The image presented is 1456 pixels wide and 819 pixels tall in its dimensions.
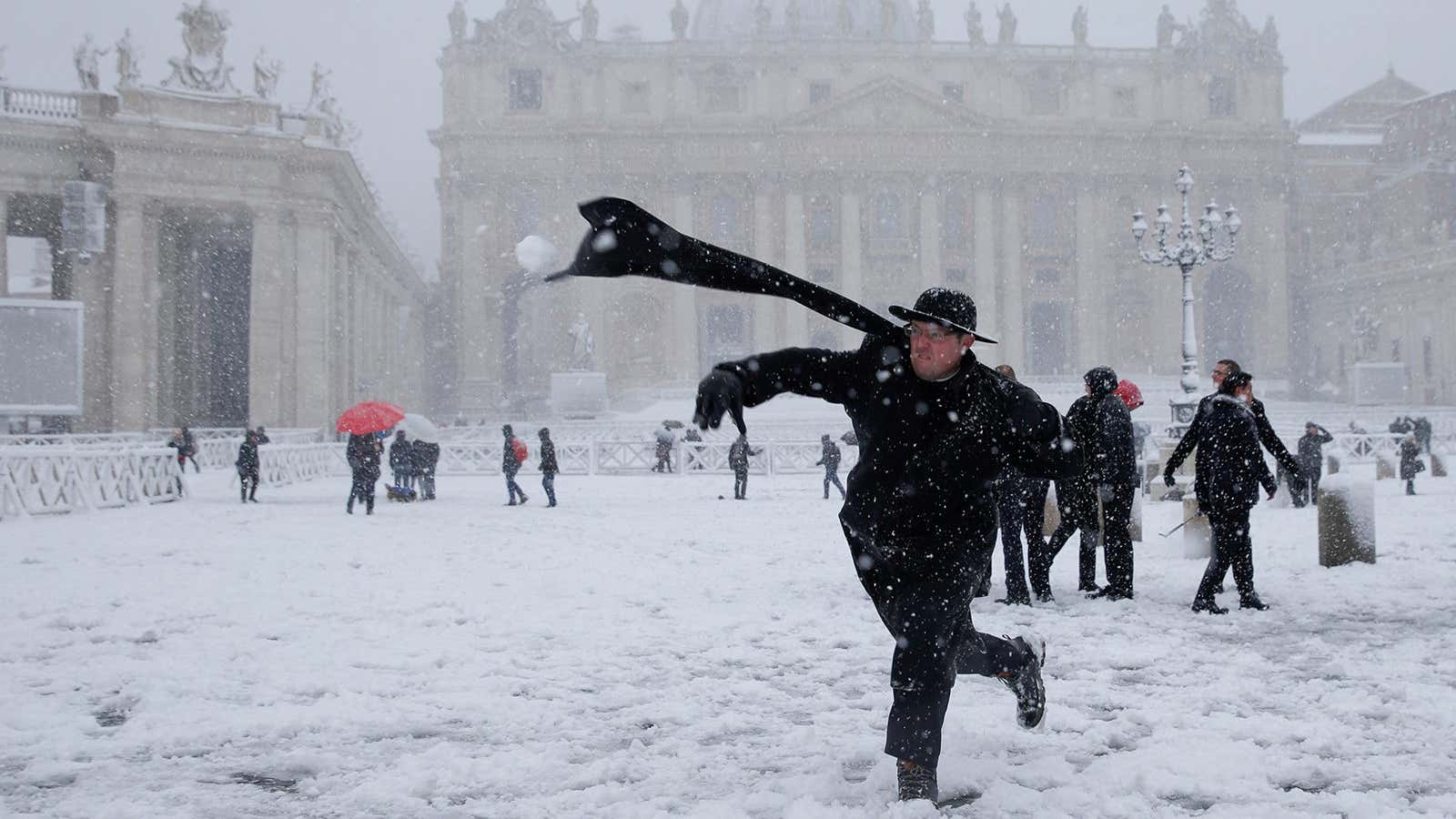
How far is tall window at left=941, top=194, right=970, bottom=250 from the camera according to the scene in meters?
58.6

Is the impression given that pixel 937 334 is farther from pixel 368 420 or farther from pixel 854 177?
pixel 854 177

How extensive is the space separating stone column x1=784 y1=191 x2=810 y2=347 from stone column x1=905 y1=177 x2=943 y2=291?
5785 millimetres

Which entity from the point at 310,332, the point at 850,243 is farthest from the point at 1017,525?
the point at 850,243

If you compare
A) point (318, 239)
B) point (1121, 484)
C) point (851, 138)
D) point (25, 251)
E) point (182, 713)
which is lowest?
point (182, 713)

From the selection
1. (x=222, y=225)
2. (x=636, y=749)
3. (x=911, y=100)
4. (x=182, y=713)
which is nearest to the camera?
(x=636, y=749)

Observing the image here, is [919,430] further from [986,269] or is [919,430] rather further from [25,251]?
[25,251]

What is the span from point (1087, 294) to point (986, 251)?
5846mm

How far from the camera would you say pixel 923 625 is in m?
3.48

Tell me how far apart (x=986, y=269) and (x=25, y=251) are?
167 ft

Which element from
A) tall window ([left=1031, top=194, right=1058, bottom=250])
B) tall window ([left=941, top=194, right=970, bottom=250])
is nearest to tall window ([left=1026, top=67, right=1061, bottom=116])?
tall window ([left=1031, top=194, right=1058, bottom=250])

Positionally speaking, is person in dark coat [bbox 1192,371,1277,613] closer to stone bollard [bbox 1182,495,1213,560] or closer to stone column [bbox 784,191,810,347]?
stone bollard [bbox 1182,495,1213,560]

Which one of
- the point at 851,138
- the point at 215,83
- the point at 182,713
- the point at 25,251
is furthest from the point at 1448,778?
the point at 25,251

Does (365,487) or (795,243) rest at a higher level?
(795,243)

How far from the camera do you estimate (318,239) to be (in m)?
33.9
